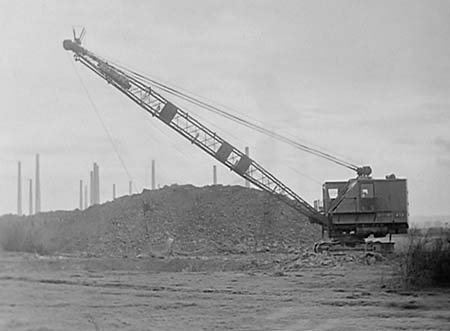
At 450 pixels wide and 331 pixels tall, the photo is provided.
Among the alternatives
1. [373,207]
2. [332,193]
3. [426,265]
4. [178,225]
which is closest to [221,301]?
[426,265]

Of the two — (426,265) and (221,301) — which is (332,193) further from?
(221,301)

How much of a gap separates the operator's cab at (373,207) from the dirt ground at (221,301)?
4.80 m

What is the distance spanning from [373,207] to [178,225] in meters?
24.4

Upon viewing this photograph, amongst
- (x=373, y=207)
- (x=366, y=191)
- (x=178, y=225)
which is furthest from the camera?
(x=178, y=225)

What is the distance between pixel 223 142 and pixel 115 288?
16.5 m

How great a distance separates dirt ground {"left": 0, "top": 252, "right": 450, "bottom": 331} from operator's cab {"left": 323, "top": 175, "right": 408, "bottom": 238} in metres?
4.80

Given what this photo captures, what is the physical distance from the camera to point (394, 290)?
83.0ft

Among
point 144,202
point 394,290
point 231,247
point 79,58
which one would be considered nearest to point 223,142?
point 79,58

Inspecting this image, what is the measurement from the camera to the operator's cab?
37.8 m

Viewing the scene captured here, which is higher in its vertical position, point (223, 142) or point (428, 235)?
point (223, 142)

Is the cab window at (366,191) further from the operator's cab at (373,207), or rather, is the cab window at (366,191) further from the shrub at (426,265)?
the shrub at (426,265)

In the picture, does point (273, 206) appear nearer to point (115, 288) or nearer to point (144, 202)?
point (144, 202)

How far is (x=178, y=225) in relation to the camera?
59188mm

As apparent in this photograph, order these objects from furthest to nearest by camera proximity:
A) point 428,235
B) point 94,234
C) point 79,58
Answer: point 94,234, point 79,58, point 428,235
